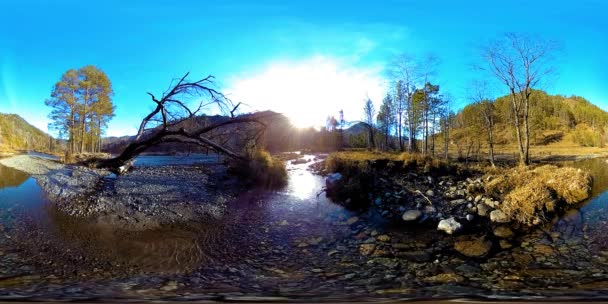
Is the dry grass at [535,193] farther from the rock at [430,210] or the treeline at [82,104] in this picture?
the treeline at [82,104]

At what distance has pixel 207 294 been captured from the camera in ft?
9.52

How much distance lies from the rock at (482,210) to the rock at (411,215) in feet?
4.83

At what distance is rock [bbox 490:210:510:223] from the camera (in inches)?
251

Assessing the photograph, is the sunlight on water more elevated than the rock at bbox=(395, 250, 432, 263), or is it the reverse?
the sunlight on water

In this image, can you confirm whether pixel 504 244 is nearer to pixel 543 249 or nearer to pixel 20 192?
pixel 543 249

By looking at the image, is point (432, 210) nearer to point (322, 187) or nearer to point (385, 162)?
point (322, 187)

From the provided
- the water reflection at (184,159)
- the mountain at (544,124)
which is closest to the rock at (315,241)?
the water reflection at (184,159)

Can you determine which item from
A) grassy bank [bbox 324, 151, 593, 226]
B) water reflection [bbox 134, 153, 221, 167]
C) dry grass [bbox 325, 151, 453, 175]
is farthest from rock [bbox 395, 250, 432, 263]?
water reflection [bbox 134, 153, 221, 167]

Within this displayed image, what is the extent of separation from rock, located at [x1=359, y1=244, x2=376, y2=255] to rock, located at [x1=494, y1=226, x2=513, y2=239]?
249cm

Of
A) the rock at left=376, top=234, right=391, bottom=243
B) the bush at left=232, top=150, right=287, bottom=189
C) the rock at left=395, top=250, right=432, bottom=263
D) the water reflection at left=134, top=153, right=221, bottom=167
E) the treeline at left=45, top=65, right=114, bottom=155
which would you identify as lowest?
the rock at left=395, top=250, right=432, bottom=263

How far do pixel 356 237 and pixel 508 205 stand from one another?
3892mm

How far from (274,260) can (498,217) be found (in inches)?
197

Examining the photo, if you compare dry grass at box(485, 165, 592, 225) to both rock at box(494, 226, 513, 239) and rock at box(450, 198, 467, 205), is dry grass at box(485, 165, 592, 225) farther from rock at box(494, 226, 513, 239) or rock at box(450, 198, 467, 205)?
rock at box(450, 198, 467, 205)

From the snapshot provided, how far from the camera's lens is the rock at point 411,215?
640 centimetres
